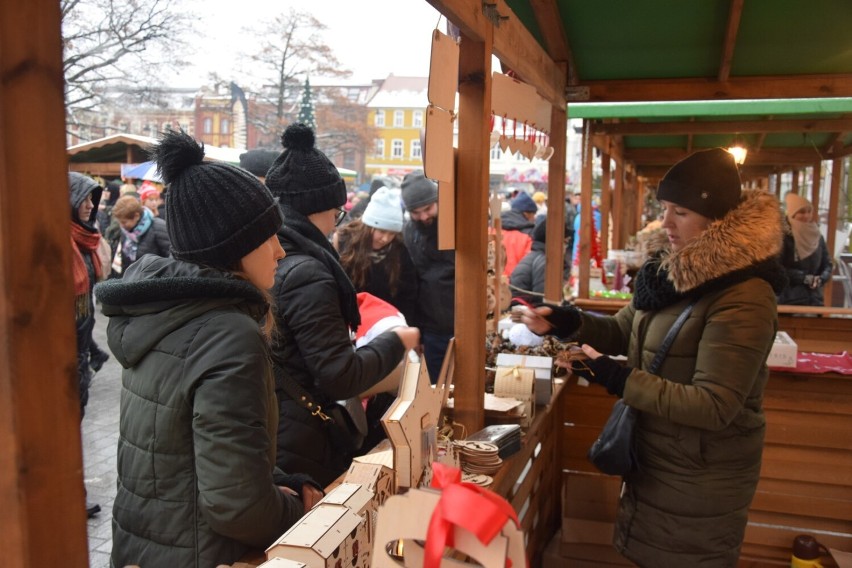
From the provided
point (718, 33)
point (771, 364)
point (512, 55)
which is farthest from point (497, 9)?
point (771, 364)

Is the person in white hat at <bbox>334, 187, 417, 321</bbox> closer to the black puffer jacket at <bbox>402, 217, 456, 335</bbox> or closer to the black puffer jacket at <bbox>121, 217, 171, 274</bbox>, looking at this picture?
the black puffer jacket at <bbox>402, 217, 456, 335</bbox>

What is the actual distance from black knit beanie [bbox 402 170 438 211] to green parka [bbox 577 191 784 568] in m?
2.05

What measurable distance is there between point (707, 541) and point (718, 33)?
2695mm

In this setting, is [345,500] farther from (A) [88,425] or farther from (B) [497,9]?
(A) [88,425]

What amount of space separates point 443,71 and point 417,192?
2420 millimetres

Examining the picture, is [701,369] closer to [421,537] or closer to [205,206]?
[421,537]

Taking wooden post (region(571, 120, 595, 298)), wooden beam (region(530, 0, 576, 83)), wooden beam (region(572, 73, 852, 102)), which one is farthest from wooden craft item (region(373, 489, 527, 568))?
wooden post (region(571, 120, 595, 298))

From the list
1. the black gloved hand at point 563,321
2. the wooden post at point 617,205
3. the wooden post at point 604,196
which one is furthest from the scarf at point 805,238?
the black gloved hand at point 563,321

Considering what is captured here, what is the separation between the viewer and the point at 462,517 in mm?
1061

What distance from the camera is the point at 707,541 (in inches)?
99.0

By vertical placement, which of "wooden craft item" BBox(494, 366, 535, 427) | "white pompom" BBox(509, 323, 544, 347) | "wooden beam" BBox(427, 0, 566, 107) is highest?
"wooden beam" BBox(427, 0, 566, 107)

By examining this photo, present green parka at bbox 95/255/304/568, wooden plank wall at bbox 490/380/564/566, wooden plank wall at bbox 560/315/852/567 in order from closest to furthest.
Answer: green parka at bbox 95/255/304/568, wooden plank wall at bbox 490/380/564/566, wooden plank wall at bbox 560/315/852/567

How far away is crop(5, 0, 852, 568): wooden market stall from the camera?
0.74 meters

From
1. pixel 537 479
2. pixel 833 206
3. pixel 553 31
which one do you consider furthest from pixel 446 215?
pixel 833 206
